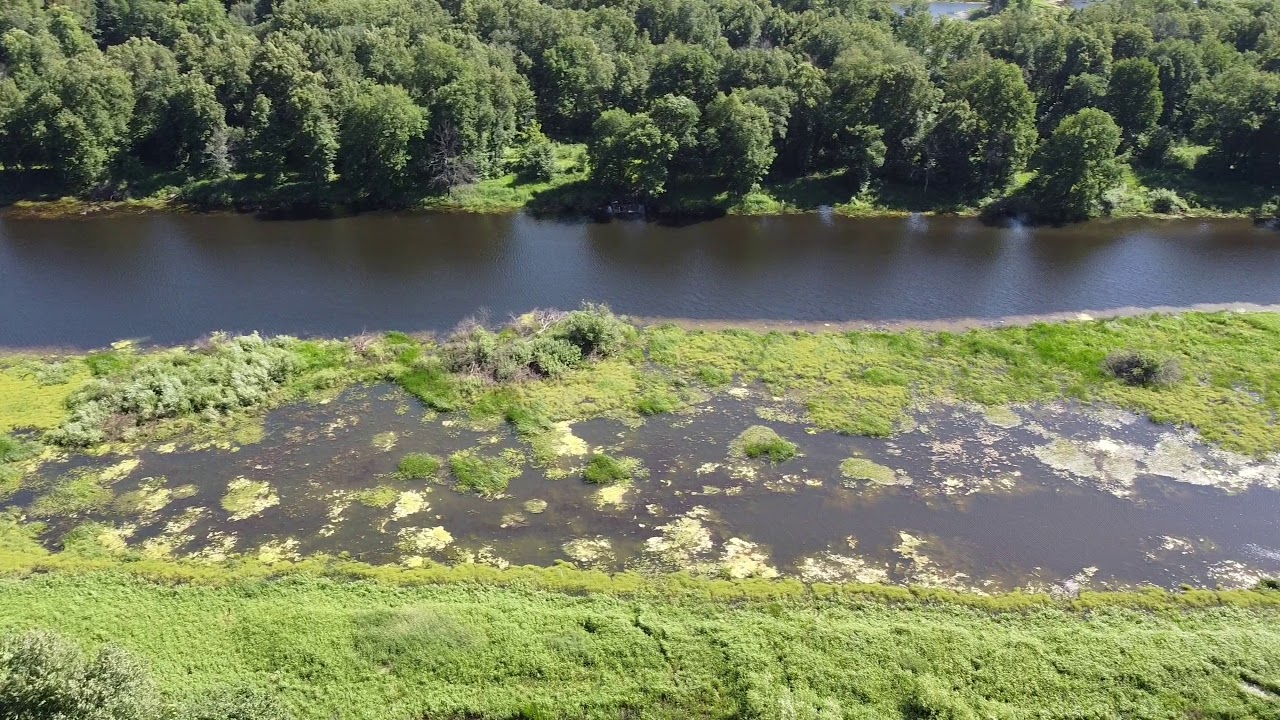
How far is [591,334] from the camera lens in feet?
164

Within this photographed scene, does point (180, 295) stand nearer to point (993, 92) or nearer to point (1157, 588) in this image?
point (1157, 588)

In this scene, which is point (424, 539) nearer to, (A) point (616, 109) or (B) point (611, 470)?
(B) point (611, 470)

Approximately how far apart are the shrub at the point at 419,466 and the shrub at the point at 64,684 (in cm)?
1656

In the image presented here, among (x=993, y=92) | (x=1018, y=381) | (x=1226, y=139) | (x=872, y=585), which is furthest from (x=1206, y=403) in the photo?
(x=1226, y=139)

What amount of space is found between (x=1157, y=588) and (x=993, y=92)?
5448 cm

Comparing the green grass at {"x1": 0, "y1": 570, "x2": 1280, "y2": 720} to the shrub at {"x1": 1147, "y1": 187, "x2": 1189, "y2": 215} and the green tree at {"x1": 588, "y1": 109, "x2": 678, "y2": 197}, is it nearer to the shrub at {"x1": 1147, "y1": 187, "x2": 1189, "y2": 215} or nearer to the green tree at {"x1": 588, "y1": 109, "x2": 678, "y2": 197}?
the green tree at {"x1": 588, "y1": 109, "x2": 678, "y2": 197}

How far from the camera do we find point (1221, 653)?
30.0m

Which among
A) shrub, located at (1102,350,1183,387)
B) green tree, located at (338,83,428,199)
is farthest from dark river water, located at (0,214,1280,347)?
shrub, located at (1102,350,1183,387)

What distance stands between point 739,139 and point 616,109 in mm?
14350

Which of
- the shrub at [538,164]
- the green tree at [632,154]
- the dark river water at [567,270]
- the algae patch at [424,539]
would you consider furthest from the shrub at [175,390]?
the shrub at [538,164]

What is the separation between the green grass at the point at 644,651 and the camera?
91.5ft

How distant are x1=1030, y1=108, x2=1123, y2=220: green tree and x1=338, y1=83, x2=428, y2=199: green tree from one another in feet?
187

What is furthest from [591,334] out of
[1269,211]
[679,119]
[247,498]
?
[1269,211]

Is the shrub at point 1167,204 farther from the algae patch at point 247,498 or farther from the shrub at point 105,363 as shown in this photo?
the shrub at point 105,363
